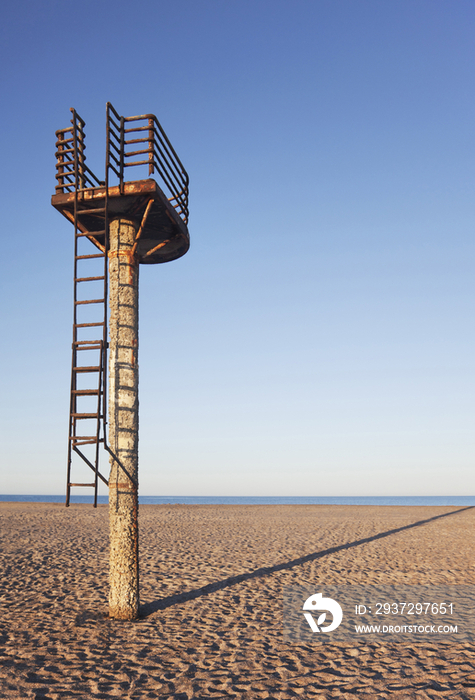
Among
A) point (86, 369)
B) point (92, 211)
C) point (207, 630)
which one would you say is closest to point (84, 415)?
point (86, 369)

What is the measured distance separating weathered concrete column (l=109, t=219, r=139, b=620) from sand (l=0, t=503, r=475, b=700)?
746mm

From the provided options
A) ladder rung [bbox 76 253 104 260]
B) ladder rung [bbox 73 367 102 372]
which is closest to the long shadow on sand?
ladder rung [bbox 73 367 102 372]

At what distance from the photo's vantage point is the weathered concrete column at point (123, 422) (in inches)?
329

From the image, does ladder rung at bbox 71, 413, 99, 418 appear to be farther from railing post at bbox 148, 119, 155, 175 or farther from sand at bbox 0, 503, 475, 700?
railing post at bbox 148, 119, 155, 175

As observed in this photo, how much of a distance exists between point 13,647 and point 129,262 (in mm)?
6469

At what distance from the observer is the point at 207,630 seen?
822 cm

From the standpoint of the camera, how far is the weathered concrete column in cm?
835

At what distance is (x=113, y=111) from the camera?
8508 millimetres

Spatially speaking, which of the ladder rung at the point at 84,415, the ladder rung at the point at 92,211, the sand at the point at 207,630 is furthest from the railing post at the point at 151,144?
the sand at the point at 207,630

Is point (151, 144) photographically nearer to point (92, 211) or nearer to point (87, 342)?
point (92, 211)

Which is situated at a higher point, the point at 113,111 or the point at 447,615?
the point at 113,111

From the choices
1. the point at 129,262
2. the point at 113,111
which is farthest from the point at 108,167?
the point at 129,262

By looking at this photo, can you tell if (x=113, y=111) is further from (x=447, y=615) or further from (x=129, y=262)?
(x=447, y=615)

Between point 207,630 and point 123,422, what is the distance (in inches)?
149
